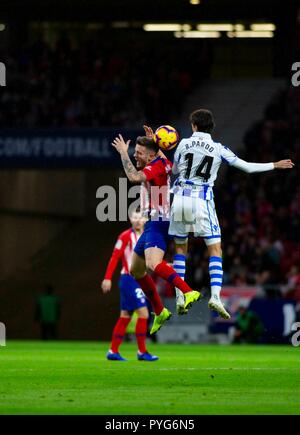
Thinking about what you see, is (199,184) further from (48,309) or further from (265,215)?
(48,309)

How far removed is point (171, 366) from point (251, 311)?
1169cm

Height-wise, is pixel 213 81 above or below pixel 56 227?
above

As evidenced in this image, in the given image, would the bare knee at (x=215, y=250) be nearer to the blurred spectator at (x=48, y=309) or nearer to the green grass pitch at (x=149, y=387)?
the green grass pitch at (x=149, y=387)

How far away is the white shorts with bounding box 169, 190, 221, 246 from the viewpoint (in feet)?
46.1

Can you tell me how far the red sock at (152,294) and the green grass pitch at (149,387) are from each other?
2.51 ft

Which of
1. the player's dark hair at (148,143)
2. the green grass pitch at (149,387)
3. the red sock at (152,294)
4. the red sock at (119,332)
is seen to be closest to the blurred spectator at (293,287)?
the green grass pitch at (149,387)

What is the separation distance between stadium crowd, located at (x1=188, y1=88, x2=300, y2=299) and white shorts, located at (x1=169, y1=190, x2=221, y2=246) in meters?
13.7

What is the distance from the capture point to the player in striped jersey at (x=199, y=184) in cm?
1395

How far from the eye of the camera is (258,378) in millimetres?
13445

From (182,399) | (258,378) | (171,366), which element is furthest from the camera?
(171,366)

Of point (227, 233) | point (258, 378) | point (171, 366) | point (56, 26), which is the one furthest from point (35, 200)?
point (258, 378)

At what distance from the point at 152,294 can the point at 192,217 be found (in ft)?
4.37
